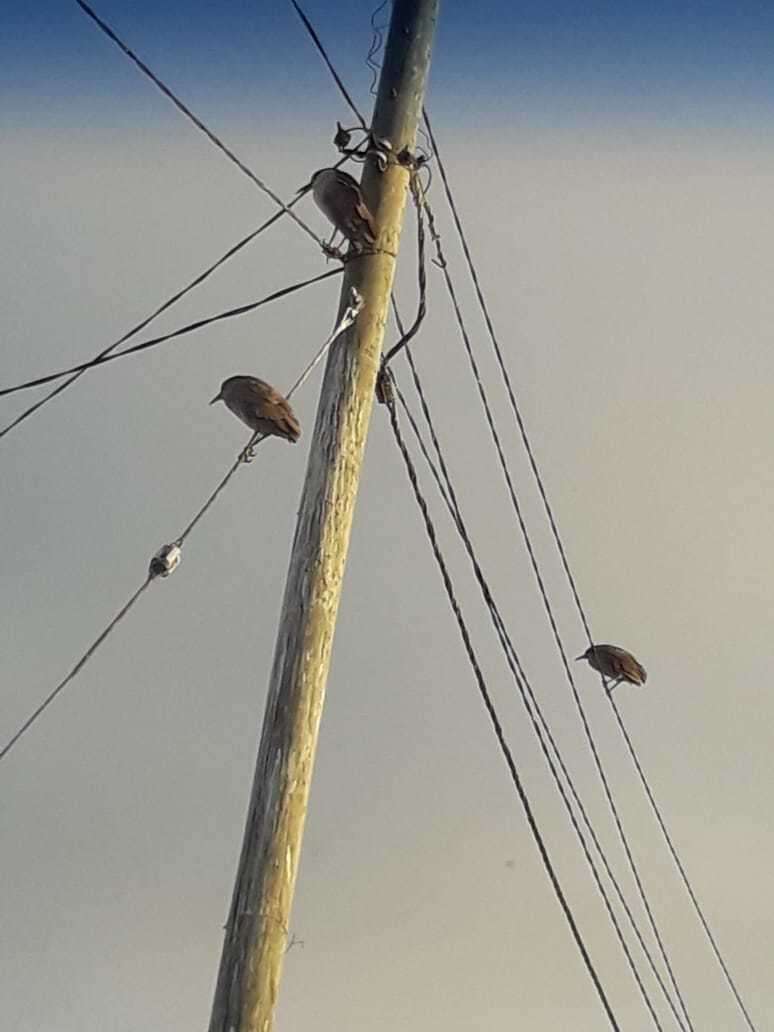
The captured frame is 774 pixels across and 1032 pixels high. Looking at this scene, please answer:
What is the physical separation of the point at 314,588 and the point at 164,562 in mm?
1396

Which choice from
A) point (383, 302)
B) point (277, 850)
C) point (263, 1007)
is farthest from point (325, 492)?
point (263, 1007)

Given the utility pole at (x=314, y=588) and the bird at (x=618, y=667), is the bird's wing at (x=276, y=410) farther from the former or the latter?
the bird at (x=618, y=667)

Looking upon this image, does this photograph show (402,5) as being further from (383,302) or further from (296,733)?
(296,733)

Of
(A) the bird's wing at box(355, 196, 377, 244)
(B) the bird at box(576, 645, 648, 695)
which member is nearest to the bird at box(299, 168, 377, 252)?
(A) the bird's wing at box(355, 196, 377, 244)

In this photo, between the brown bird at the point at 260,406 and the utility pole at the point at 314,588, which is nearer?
the utility pole at the point at 314,588

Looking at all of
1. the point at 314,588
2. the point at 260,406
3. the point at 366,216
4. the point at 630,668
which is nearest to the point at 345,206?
the point at 366,216

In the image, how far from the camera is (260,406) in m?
8.17

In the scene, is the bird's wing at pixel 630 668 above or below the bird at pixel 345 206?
below

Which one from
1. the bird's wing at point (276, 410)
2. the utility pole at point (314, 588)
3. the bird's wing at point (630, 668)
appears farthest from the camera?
the bird's wing at point (630, 668)

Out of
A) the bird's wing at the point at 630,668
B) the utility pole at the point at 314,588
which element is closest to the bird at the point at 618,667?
the bird's wing at the point at 630,668

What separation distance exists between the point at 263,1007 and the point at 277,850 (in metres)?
0.72

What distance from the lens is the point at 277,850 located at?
6.57 meters

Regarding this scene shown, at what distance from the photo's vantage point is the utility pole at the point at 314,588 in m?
6.30

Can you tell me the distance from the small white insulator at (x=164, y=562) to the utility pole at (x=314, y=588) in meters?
1.11
